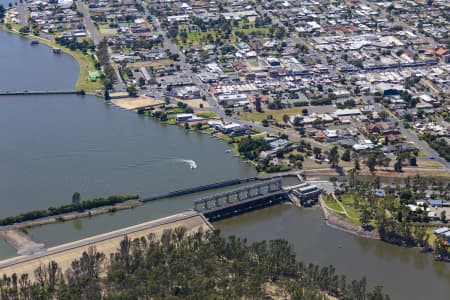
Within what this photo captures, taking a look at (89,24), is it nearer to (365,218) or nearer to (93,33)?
(93,33)

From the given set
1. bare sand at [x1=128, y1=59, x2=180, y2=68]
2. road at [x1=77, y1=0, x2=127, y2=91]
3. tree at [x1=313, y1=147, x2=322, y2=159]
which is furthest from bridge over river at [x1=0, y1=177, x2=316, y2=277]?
bare sand at [x1=128, y1=59, x2=180, y2=68]

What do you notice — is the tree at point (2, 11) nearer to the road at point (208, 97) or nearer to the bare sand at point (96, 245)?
the road at point (208, 97)

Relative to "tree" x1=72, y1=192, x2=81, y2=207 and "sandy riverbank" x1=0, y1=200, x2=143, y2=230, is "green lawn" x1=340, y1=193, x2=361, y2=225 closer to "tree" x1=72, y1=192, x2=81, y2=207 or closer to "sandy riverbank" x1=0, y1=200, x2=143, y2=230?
"sandy riverbank" x1=0, y1=200, x2=143, y2=230

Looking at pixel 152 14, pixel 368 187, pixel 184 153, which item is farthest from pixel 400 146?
pixel 152 14

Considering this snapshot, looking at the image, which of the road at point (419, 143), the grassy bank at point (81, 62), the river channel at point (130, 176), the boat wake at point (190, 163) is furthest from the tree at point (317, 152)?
the grassy bank at point (81, 62)

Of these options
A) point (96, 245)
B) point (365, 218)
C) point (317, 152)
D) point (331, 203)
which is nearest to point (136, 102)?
point (317, 152)

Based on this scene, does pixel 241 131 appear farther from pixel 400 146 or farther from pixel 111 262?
pixel 111 262
